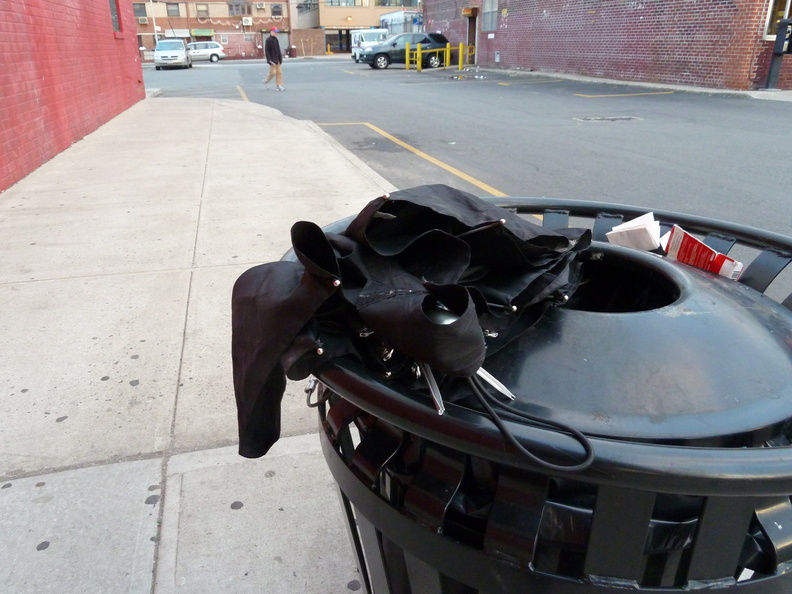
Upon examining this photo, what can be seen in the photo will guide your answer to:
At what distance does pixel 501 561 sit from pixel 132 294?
11.9ft

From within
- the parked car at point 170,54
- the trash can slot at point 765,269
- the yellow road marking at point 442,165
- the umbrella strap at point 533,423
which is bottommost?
the yellow road marking at point 442,165

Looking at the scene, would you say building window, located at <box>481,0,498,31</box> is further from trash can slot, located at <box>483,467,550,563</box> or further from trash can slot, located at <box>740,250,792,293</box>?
trash can slot, located at <box>483,467,550,563</box>

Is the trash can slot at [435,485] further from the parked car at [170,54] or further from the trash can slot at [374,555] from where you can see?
the parked car at [170,54]

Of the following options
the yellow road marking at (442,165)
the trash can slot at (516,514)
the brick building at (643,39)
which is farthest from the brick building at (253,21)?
the trash can slot at (516,514)

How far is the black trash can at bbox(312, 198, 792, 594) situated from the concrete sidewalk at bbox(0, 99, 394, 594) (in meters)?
0.94

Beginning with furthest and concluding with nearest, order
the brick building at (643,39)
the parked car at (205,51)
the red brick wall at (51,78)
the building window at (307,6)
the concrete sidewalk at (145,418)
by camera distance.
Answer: the building window at (307,6) → the parked car at (205,51) → the brick building at (643,39) → the red brick wall at (51,78) → the concrete sidewalk at (145,418)

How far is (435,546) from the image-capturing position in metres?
1.12

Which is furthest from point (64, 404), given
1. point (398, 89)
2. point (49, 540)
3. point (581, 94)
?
point (398, 89)

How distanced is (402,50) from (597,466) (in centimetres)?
3455

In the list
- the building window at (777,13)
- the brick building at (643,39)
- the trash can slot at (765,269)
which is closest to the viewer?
the trash can slot at (765,269)

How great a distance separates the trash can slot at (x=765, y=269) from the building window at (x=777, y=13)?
17.3 m

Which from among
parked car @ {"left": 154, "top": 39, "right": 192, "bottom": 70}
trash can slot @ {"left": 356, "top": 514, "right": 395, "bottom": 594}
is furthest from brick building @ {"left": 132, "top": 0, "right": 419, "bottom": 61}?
trash can slot @ {"left": 356, "top": 514, "right": 395, "bottom": 594}

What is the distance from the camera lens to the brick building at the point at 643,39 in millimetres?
15883

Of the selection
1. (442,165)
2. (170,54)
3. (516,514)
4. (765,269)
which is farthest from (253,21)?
(516,514)
